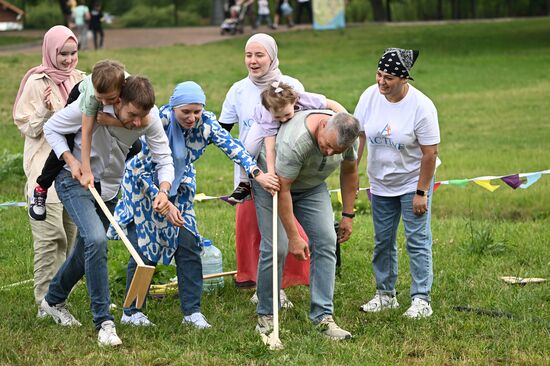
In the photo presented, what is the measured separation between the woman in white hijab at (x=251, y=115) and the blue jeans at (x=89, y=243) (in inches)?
47.6

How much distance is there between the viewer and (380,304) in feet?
23.5

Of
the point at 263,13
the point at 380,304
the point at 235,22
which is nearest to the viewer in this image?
the point at 380,304

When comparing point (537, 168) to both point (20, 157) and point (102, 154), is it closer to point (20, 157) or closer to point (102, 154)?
point (20, 157)

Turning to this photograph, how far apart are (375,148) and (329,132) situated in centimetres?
105

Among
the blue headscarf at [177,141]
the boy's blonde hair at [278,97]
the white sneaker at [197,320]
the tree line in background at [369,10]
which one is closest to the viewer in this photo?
the boy's blonde hair at [278,97]

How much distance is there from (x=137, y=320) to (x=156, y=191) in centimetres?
87

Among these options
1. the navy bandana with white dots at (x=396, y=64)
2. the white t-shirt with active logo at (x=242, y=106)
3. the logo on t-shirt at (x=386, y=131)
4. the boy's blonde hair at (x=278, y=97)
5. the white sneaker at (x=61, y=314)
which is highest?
the navy bandana with white dots at (x=396, y=64)

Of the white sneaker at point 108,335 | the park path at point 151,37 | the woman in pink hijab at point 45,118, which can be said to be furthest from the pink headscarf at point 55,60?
the park path at point 151,37

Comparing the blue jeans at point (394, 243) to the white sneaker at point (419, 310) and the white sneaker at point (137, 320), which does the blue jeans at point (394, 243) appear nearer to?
the white sneaker at point (419, 310)

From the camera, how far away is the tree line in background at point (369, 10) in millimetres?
46594

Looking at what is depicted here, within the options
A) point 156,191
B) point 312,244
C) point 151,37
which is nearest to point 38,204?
point 156,191

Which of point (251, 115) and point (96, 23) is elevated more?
point (251, 115)

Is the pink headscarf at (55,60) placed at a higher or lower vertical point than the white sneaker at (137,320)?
higher

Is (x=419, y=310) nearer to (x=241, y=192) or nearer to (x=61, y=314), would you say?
(x=241, y=192)
